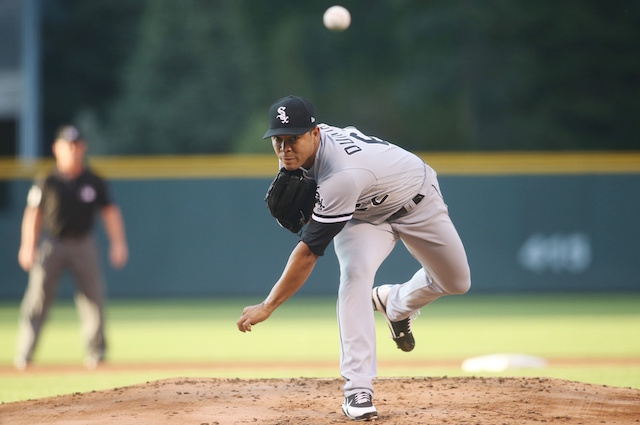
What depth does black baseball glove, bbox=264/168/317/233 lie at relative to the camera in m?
4.70

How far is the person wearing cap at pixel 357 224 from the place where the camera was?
4574mm

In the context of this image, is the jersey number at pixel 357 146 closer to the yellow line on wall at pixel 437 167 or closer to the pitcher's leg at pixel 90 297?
the pitcher's leg at pixel 90 297

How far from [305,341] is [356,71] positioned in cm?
2322

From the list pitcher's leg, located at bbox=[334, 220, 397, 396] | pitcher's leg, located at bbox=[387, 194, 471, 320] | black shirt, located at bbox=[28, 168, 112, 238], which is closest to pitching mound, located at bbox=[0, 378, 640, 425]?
pitcher's leg, located at bbox=[334, 220, 397, 396]

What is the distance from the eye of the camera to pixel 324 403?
5.18m

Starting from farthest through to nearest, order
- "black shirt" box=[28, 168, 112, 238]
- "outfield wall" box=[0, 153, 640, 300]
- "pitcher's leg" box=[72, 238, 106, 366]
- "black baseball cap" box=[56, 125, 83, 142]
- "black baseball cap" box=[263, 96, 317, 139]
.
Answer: "outfield wall" box=[0, 153, 640, 300] < "black shirt" box=[28, 168, 112, 238] < "pitcher's leg" box=[72, 238, 106, 366] < "black baseball cap" box=[56, 125, 83, 142] < "black baseball cap" box=[263, 96, 317, 139]

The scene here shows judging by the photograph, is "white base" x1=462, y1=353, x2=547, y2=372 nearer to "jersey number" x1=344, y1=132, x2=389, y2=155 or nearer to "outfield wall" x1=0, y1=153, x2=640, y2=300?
"jersey number" x1=344, y1=132, x2=389, y2=155

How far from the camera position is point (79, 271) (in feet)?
27.3

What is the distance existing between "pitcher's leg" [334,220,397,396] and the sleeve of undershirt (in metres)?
0.22

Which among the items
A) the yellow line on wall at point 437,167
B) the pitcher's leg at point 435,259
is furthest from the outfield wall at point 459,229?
the pitcher's leg at point 435,259

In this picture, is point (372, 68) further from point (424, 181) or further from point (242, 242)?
point (424, 181)

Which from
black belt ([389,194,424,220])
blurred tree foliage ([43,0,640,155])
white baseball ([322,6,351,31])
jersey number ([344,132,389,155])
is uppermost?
blurred tree foliage ([43,0,640,155])

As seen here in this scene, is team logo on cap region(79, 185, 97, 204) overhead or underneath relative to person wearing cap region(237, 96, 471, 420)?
overhead

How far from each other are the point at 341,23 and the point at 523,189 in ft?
21.6
